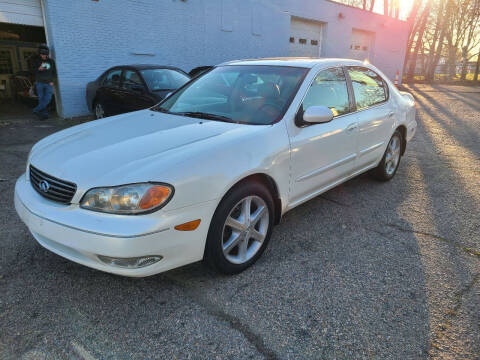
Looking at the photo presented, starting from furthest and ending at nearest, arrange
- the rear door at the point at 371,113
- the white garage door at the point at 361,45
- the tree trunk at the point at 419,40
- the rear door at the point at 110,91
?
1. the tree trunk at the point at 419,40
2. the white garage door at the point at 361,45
3. the rear door at the point at 110,91
4. the rear door at the point at 371,113

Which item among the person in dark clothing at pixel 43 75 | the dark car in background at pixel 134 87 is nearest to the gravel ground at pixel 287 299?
the dark car in background at pixel 134 87

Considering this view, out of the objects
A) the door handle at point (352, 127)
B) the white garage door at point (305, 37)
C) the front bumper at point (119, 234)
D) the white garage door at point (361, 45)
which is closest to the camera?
the front bumper at point (119, 234)

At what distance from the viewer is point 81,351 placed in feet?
6.63

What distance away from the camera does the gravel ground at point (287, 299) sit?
208 cm

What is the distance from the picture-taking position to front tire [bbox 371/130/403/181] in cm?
471

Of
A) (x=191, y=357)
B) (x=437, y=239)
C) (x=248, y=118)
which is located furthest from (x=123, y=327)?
(x=437, y=239)

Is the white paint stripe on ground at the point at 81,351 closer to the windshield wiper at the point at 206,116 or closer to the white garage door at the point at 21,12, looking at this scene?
the windshield wiper at the point at 206,116

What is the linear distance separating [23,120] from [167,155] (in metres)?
8.55

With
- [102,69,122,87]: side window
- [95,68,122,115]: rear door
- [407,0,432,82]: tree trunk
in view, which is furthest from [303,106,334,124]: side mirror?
[407,0,432,82]: tree trunk

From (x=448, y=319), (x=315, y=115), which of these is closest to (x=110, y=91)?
(x=315, y=115)

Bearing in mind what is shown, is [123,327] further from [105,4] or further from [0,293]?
[105,4]

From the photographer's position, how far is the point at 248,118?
306cm

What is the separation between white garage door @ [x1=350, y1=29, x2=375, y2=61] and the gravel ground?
58.3ft

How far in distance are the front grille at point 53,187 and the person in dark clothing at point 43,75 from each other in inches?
289
